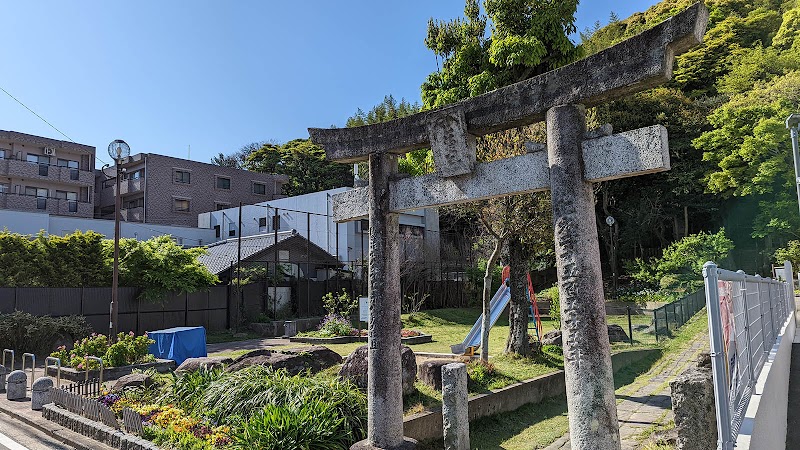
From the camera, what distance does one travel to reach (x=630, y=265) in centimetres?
3219

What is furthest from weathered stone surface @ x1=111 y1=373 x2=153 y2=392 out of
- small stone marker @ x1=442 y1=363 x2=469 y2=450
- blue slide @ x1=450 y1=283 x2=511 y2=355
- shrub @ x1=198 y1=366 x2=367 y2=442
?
blue slide @ x1=450 y1=283 x2=511 y2=355

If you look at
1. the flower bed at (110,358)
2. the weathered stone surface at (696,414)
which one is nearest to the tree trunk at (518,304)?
the weathered stone surface at (696,414)

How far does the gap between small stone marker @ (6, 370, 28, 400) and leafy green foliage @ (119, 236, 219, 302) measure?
10.6 metres

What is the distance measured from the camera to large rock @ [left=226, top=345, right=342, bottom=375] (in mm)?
9938

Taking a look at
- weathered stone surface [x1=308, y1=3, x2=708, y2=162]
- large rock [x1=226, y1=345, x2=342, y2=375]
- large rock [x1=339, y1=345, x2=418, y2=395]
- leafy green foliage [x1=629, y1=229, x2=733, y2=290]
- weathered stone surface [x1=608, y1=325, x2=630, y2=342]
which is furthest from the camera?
leafy green foliage [x1=629, y1=229, x2=733, y2=290]

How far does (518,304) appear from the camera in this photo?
13.0 meters

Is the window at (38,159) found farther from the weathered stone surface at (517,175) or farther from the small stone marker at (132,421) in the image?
the weathered stone surface at (517,175)

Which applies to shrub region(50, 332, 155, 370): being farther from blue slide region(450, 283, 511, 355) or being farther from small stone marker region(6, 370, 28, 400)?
blue slide region(450, 283, 511, 355)

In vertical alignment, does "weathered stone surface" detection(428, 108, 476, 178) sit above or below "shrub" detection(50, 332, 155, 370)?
above

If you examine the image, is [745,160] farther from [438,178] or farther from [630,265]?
[438,178]

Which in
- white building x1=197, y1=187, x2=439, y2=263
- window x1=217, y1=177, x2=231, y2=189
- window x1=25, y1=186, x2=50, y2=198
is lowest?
white building x1=197, y1=187, x2=439, y2=263

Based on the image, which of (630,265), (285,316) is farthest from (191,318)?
(630,265)

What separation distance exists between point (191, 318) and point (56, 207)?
1990 cm

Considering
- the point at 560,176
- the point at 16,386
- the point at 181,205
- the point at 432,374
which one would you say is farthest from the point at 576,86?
the point at 181,205
